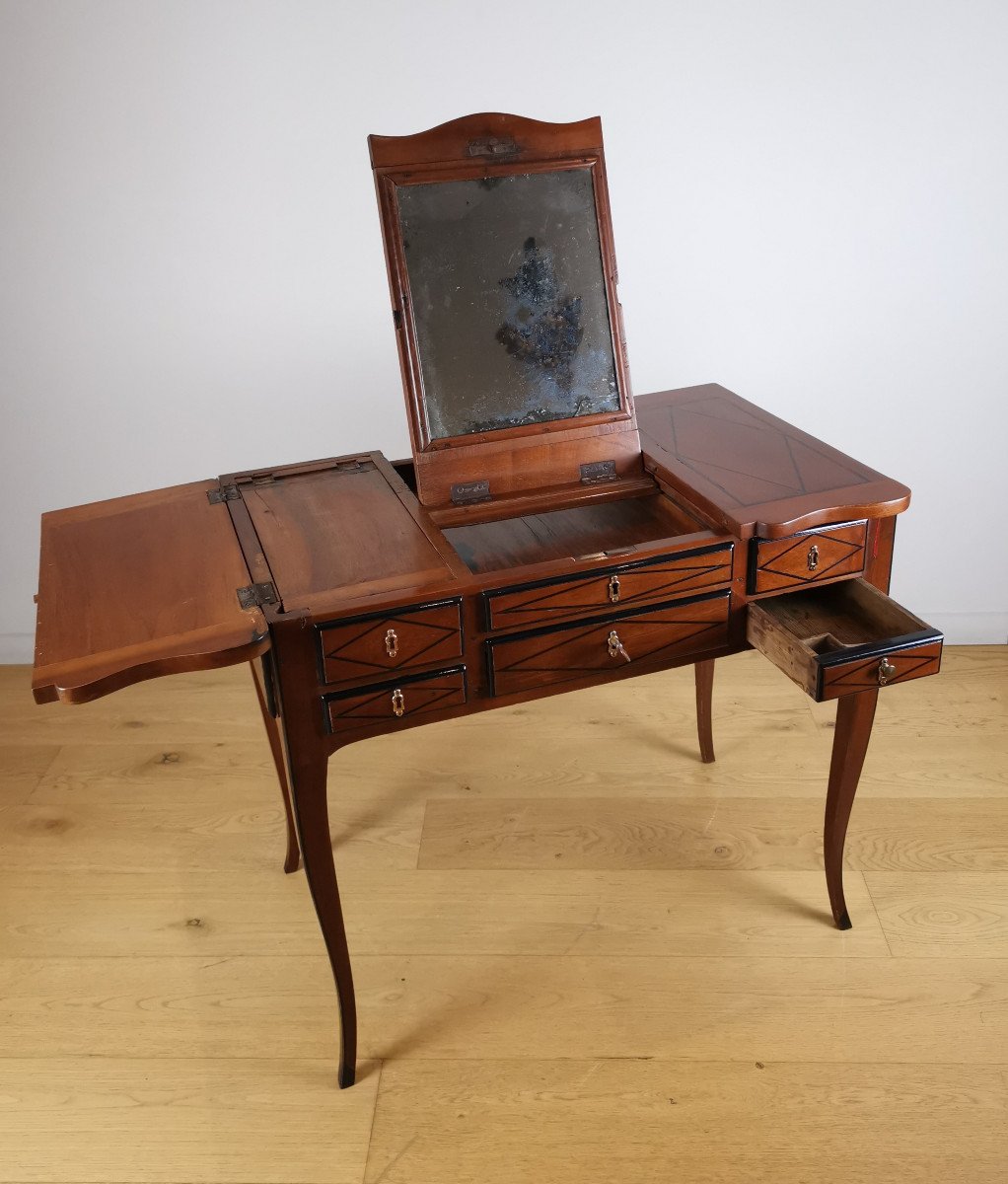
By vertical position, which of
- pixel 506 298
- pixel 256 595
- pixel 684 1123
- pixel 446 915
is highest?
pixel 506 298

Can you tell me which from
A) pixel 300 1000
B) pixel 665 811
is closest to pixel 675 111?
pixel 665 811

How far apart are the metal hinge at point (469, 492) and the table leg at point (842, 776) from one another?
0.64 metres

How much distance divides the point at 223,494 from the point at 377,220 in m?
0.96

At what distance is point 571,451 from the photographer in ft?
6.10

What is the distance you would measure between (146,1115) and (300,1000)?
296 millimetres

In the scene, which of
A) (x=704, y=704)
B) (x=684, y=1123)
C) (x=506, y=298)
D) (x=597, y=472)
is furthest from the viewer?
(x=704, y=704)

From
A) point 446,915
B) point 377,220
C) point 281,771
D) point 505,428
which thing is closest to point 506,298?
point 505,428

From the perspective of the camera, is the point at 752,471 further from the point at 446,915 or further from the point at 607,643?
the point at 446,915

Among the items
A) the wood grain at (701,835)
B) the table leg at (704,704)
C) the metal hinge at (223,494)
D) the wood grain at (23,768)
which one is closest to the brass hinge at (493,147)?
the metal hinge at (223,494)

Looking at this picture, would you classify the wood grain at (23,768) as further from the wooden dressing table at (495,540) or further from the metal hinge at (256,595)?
the metal hinge at (256,595)

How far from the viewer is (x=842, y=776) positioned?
1.87 metres

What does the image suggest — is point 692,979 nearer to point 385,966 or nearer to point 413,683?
point 385,966

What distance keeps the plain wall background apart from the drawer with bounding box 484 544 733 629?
44.3 inches

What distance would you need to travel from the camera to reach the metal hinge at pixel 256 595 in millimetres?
1502
